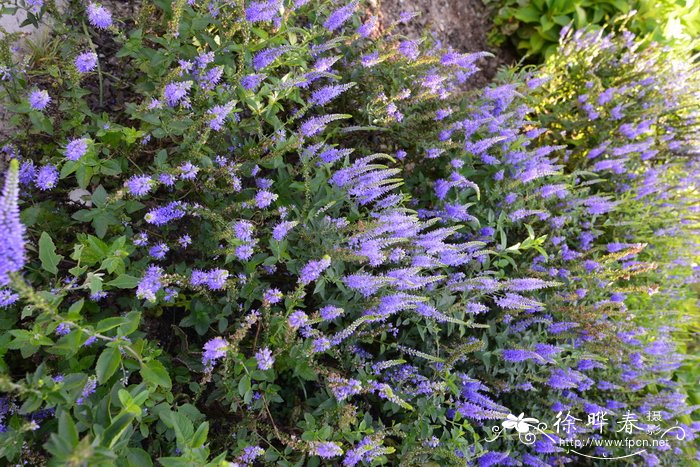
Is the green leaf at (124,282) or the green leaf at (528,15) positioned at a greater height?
the green leaf at (528,15)

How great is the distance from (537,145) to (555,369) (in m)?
1.97

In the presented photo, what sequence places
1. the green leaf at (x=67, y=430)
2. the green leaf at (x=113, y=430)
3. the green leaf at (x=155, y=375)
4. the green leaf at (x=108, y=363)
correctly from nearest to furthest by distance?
1. the green leaf at (x=67, y=430)
2. the green leaf at (x=113, y=430)
3. the green leaf at (x=108, y=363)
4. the green leaf at (x=155, y=375)

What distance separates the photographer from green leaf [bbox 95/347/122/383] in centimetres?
148

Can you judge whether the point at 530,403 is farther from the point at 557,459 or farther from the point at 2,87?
the point at 2,87

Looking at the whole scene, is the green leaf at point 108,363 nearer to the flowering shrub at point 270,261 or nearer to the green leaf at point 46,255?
the flowering shrub at point 270,261

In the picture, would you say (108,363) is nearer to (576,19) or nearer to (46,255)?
(46,255)

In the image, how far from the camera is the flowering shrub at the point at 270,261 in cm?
173

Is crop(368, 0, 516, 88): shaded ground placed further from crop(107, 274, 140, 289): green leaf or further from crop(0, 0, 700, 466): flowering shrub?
crop(107, 274, 140, 289): green leaf

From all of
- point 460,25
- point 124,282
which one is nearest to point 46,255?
point 124,282

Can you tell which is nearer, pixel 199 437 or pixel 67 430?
pixel 67 430

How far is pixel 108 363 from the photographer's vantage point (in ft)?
4.98

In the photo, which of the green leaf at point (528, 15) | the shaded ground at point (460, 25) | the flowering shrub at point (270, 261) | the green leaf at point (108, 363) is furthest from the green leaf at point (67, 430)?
the green leaf at point (528, 15)

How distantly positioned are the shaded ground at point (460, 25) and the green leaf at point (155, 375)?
3.31 metres

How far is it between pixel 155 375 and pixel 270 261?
63 cm
